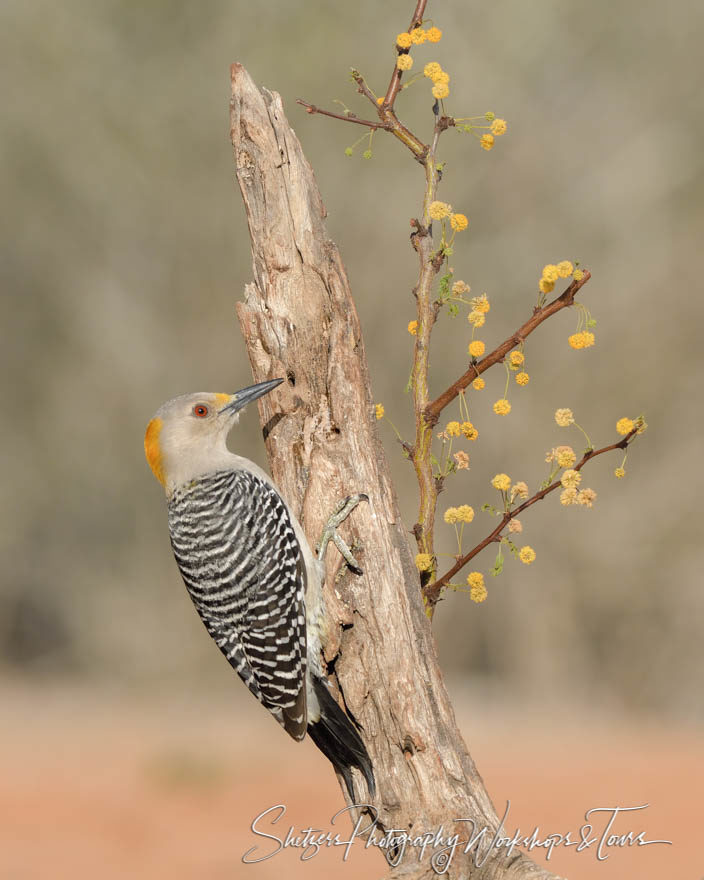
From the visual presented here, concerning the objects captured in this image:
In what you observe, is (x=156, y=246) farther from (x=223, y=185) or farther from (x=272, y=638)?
(x=272, y=638)

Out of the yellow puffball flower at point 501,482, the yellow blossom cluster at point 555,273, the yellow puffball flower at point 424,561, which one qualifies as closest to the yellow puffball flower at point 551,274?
the yellow blossom cluster at point 555,273

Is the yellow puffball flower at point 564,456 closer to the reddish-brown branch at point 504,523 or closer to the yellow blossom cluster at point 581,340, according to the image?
the reddish-brown branch at point 504,523

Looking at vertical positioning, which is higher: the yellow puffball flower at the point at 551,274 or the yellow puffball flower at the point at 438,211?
the yellow puffball flower at the point at 438,211

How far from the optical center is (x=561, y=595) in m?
12.9

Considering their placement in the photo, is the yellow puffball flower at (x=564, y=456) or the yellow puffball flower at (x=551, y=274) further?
the yellow puffball flower at (x=564, y=456)

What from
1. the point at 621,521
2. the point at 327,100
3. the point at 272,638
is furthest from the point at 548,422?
the point at 272,638

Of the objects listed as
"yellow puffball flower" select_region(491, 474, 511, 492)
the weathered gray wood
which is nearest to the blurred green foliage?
the weathered gray wood

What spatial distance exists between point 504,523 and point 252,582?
163cm

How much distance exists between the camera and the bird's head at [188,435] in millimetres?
5172

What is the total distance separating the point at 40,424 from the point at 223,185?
4.27 m

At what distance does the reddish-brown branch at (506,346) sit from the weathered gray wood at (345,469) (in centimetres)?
57

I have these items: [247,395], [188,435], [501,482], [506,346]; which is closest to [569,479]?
[501,482]

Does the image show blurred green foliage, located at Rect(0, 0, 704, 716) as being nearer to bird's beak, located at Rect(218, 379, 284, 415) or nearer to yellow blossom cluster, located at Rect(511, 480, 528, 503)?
bird's beak, located at Rect(218, 379, 284, 415)

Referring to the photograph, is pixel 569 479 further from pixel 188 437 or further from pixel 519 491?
pixel 188 437
